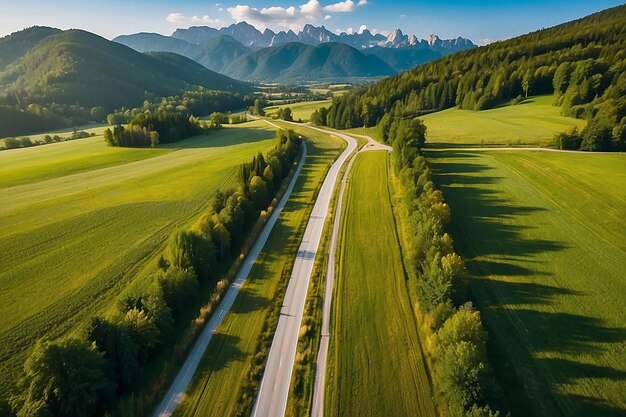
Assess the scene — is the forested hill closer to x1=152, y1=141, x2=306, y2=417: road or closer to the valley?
the valley

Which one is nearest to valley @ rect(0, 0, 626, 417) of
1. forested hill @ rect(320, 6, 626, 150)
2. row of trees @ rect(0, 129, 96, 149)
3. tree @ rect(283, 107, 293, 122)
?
forested hill @ rect(320, 6, 626, 150)

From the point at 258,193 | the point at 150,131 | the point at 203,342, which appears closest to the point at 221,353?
the point at 203,342

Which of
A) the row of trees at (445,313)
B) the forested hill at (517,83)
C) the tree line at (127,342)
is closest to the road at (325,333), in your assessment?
the row of trees at (445,313)

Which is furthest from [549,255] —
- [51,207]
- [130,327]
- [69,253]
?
[51,207]

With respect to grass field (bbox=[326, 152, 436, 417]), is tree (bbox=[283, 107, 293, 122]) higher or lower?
higher

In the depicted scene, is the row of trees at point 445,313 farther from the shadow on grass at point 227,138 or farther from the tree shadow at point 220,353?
the shadow on grass at point 227,138

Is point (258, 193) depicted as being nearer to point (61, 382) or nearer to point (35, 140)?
point (61, 382)

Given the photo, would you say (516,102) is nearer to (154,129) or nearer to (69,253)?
(154,129)
